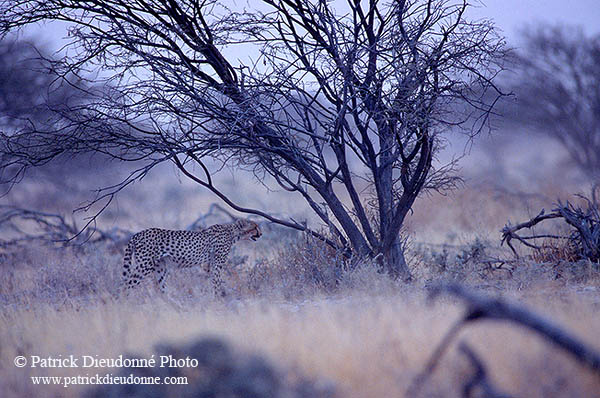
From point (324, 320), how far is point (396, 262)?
12.1 ft

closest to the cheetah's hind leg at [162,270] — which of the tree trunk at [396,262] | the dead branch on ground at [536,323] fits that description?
the tree trunk at [396,262]

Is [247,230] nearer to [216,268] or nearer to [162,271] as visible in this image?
[216,268]

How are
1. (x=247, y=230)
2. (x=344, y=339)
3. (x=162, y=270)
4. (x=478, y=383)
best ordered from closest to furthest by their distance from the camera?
(x=478, y=383)
(x=344, y=339)
(x=162, y=270)
(x=247, y=230)

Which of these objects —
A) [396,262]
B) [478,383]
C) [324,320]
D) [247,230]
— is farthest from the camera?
[247,230]

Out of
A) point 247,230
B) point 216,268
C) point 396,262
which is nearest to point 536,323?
point 396,262

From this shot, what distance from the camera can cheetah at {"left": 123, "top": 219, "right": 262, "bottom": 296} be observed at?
8133 millimetres

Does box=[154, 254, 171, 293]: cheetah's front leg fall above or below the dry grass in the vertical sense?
above

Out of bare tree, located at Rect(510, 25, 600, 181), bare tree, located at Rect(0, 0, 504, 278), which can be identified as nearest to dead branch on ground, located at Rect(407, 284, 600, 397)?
bare tree, located at Rect(0, 0, 504, 278)

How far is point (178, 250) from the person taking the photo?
8445 millimetres

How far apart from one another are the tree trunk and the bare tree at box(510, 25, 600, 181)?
515 inches

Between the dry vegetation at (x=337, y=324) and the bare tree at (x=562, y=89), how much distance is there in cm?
1280

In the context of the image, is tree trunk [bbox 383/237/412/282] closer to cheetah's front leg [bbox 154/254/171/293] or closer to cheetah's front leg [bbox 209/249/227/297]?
cheetah's front leg [bbox 209/249/227/297]

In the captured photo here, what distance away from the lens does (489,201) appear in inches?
620

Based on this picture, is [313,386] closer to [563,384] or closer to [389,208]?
[563,384]
